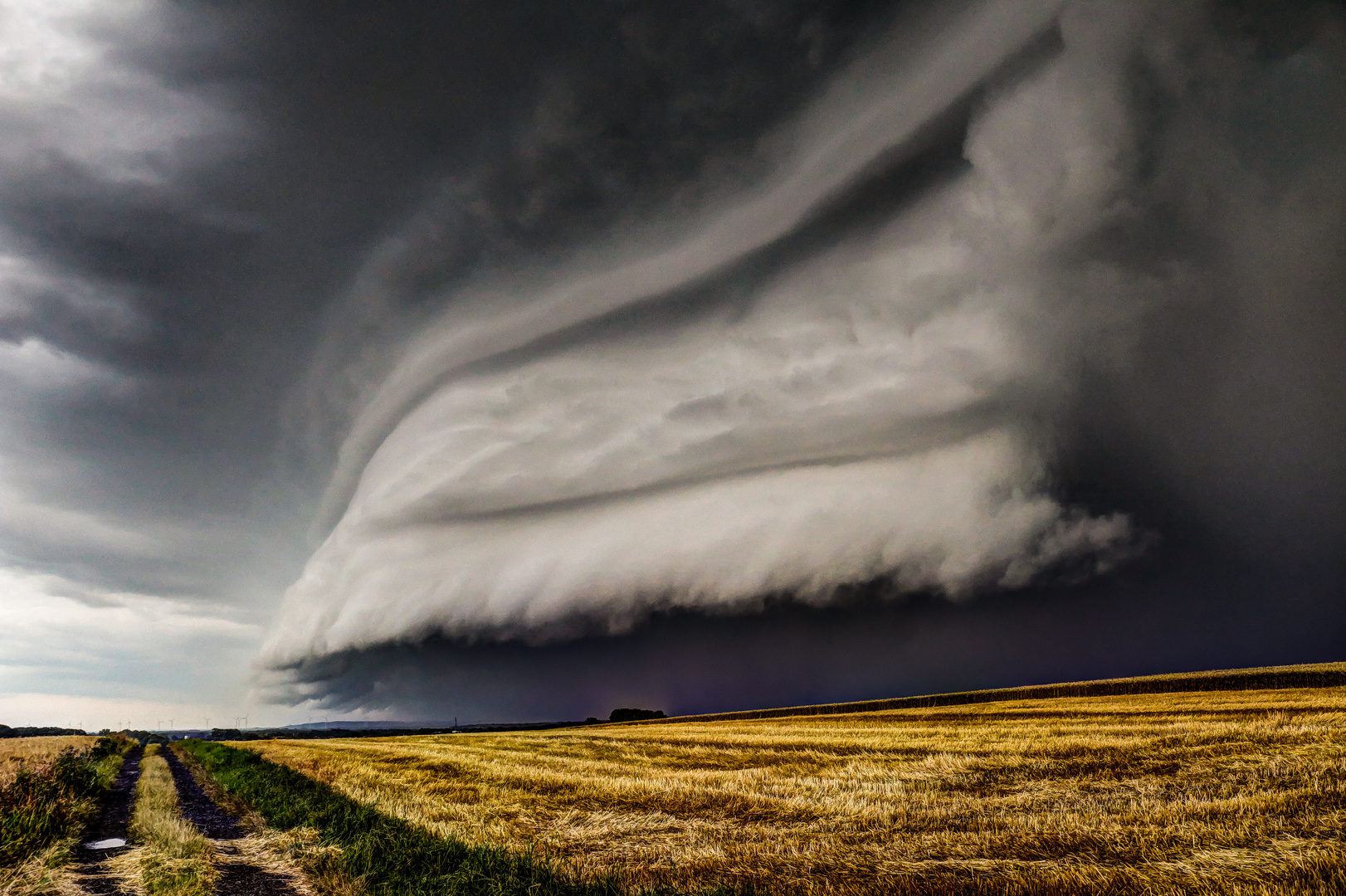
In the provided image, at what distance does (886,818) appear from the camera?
14.3 metres

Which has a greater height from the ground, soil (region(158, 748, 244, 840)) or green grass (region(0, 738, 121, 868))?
green grass (region(0, 738, 121, 868))

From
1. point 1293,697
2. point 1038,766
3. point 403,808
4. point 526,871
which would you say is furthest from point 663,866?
point 1293,697

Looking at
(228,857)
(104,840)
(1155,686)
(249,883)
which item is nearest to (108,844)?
(104,840)

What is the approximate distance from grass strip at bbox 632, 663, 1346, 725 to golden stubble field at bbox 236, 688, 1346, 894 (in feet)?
105

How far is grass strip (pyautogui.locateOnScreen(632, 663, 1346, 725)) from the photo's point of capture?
54094 mm

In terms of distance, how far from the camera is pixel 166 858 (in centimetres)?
1360

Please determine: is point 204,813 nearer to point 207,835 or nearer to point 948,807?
point 207,835

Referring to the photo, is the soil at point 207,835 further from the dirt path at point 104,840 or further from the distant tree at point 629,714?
the distant tree at point 629,714

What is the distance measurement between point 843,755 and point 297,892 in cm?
1920

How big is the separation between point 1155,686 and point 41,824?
74386mm

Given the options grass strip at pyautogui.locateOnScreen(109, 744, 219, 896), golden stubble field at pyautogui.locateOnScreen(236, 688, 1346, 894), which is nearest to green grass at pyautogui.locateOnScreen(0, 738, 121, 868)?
grass strip at pyautogui.locateOnScreen(109, 744, 219, 896)

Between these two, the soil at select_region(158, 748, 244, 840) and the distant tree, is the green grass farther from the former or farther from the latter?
the distant tree

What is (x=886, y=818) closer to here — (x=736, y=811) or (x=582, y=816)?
(x=736, y=811)

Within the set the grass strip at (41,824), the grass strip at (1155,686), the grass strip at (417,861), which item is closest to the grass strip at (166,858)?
the grass strip at (41,824)
